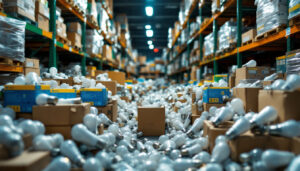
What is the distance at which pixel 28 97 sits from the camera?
2273mm

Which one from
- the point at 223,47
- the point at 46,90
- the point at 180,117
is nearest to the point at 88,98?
the point at 46,90

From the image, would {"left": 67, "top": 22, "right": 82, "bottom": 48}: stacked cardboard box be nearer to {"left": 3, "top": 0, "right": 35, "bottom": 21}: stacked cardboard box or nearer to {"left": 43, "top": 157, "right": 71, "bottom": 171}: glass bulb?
{"left": 3, "top": 0, "right": 35, "bottom": 21}: stacked cardboard box

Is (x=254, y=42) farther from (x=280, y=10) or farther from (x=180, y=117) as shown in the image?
(x=180, y=117)

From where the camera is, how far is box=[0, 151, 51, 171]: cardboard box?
4.34 ft

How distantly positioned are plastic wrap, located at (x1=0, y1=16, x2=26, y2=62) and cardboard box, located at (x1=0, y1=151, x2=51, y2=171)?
2.08m

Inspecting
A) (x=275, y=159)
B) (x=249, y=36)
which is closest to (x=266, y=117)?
(x=275, y=159)

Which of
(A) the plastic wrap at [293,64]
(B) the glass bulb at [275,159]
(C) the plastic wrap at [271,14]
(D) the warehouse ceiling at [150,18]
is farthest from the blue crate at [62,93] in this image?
(D) the warehouse ceiling at [150,18]

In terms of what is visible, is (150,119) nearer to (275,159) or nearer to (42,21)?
(275,159)

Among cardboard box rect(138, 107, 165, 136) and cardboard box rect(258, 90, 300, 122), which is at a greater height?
cardboard box rect(258, 90, 300, 122)

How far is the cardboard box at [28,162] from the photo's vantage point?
52.1 inches

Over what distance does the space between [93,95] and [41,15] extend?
222 cm

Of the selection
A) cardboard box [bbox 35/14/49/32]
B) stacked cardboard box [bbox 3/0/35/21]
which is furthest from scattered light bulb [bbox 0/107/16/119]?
cardboard box [bbox 35/14/49/32]

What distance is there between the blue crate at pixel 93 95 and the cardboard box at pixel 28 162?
172 centimetres

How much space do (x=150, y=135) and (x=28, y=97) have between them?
1.84m
